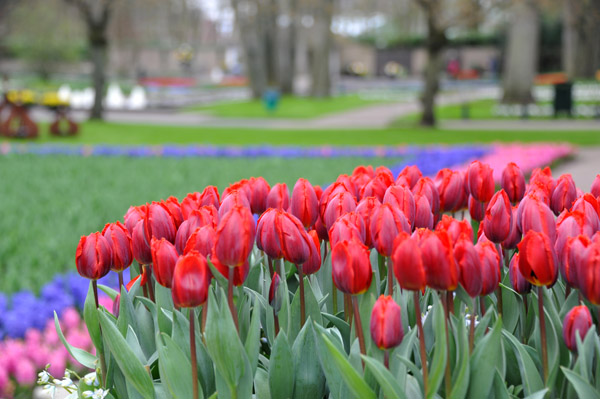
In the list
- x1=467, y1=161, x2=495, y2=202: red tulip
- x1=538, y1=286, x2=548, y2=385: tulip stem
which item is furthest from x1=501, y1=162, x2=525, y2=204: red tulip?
x1=538, y1=286, x2=548, y2=385: tulip stem

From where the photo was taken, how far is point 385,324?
4.83 ft

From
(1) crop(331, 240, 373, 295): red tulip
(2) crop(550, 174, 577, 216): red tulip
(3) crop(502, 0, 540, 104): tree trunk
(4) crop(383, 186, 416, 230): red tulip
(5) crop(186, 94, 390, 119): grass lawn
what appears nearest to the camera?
(1) crop(331, 240, 373, 295): red tulip

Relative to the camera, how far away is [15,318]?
3.81 m

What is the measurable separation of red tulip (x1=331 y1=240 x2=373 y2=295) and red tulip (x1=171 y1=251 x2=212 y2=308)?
0.27 metres

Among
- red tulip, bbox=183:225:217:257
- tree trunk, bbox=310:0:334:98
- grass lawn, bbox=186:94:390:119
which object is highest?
tree trunk, bbox=310:0:334:98

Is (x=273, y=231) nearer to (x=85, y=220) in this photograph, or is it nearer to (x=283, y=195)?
(x=283, y=195)

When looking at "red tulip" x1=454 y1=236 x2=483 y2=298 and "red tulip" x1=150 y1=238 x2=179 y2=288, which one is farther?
"red tulip" x1=150 y1=238 x2=179 y2=288

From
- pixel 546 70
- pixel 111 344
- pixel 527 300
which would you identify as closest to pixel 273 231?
pixel 111 344

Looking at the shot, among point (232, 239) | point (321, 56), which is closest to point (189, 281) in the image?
point (232, 239)

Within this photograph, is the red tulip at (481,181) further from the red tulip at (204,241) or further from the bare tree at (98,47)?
the bare tree at (98,47)

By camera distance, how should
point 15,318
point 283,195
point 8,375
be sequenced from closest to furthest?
1. point 283,195
2. point 8,375
3. point 15,318

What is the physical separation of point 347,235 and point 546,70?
55169 mm

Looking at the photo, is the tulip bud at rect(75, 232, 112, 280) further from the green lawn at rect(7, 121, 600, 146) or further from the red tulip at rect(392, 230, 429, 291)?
the green lawn at rect(7, 121, 600, 146)

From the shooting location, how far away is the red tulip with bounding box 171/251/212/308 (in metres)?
1.52
